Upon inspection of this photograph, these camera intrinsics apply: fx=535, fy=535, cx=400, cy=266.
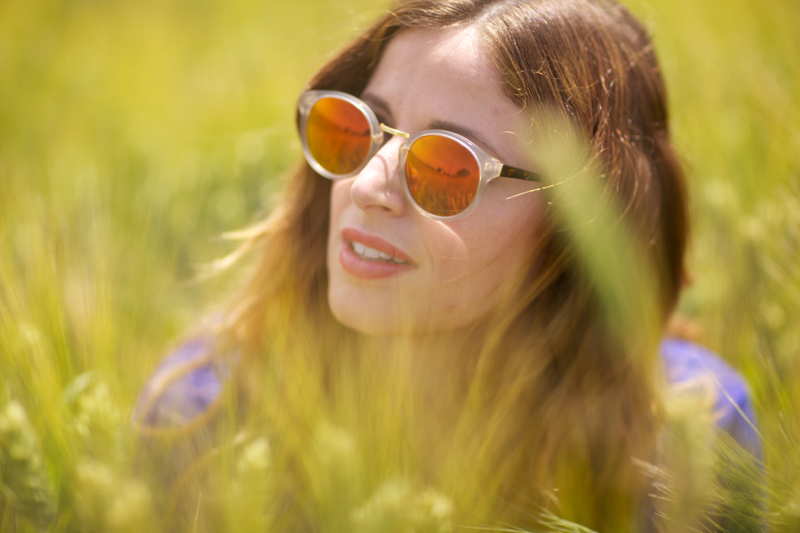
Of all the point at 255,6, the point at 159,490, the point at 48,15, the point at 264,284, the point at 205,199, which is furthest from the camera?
the point at 255,6

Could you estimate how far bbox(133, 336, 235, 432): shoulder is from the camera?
1.39 meters

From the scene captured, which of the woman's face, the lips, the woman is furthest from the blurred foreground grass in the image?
the lips

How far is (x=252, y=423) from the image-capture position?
1.13m

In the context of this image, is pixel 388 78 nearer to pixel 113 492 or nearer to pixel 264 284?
pixel 264 284

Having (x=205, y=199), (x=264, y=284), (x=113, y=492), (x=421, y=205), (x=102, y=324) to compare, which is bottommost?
(x=205, y=199)

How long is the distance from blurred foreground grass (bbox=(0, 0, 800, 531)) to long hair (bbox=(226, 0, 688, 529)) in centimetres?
28

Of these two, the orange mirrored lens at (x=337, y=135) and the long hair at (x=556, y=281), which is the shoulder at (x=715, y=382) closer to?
the long hair at (x=556, y=281)

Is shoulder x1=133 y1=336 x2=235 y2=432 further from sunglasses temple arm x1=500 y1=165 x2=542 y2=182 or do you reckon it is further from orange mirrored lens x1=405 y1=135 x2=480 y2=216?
sunglasses temple arm x1=500 y1=165 x2=542 y2=182

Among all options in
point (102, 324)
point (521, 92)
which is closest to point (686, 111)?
point (521, 92)

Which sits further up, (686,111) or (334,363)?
(686,111)

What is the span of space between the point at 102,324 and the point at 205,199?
1.37 m

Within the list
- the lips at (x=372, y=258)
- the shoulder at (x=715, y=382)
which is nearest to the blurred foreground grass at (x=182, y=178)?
the shoulder at (x=715, y=382)

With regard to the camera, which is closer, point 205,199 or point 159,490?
point 159,490

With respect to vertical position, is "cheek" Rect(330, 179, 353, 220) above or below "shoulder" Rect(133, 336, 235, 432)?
above
